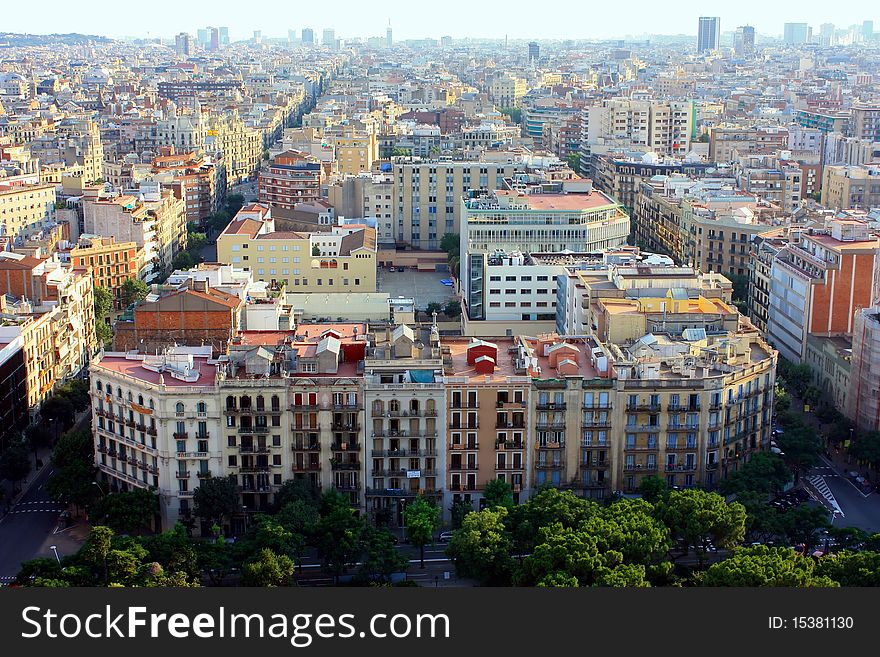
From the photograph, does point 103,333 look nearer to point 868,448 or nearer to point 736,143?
point 868,448

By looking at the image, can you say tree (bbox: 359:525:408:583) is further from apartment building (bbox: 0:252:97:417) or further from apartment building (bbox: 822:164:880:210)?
apartment building (bbox: 822:164:880:210)

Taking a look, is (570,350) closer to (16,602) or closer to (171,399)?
(171,399)

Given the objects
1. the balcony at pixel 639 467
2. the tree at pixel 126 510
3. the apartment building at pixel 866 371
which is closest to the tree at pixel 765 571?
the balcony at pixel 639 467

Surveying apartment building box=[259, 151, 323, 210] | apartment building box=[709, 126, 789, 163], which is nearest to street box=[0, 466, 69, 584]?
apartment building box=[259, 151, 323, 210]

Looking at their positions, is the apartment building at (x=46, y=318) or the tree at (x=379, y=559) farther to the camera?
the apartment building at (x=46, y=318)

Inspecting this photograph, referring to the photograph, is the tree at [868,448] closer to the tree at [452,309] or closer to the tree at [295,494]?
the tree at [295,494]

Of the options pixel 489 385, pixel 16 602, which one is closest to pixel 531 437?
pixel 489 385

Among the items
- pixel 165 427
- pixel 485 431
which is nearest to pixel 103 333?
pixel 165 427
